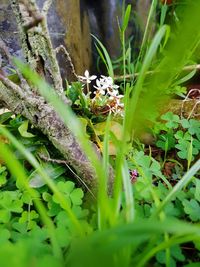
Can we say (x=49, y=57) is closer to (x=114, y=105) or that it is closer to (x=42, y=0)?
(x=114, y=105)

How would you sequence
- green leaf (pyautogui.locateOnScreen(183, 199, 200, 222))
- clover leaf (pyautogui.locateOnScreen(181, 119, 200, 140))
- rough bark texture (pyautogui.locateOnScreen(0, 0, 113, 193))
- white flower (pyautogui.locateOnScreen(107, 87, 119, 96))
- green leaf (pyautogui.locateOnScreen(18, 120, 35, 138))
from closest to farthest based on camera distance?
1. green leaf (pyautogui.locateOnScreen(183, 199, 200, 222))
2. rough bark texture (pyautogui.locateOnScreen(0, 0, 113, 193))
3. green leaf (pyautogui.locateOnScreen(18, 120, 35, 138))
4. clover leaf (pyautogui.locateOnScreen(181, 119, 200, 140))
5. white flower (pyautogui.locateOnScreen(107, 87, 119, 96))

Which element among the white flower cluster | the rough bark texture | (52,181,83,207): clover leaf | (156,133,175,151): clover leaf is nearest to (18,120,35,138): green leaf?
the rough bark texture

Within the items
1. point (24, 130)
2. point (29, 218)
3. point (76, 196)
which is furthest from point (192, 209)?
point (24, 130)

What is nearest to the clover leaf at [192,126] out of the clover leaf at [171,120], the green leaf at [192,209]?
the clover leaf at [171,120]

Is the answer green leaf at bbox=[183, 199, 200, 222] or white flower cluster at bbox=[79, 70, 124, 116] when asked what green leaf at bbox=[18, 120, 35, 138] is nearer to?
white flower cluster at bbox=[79, 70, 124, 116]

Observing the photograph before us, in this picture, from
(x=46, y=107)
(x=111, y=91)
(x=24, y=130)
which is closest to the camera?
(x=46, y=107)

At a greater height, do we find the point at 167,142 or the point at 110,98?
the point at 110,98

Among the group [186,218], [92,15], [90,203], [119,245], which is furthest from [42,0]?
[119,245]

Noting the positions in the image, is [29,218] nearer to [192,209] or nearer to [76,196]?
[76,196]
